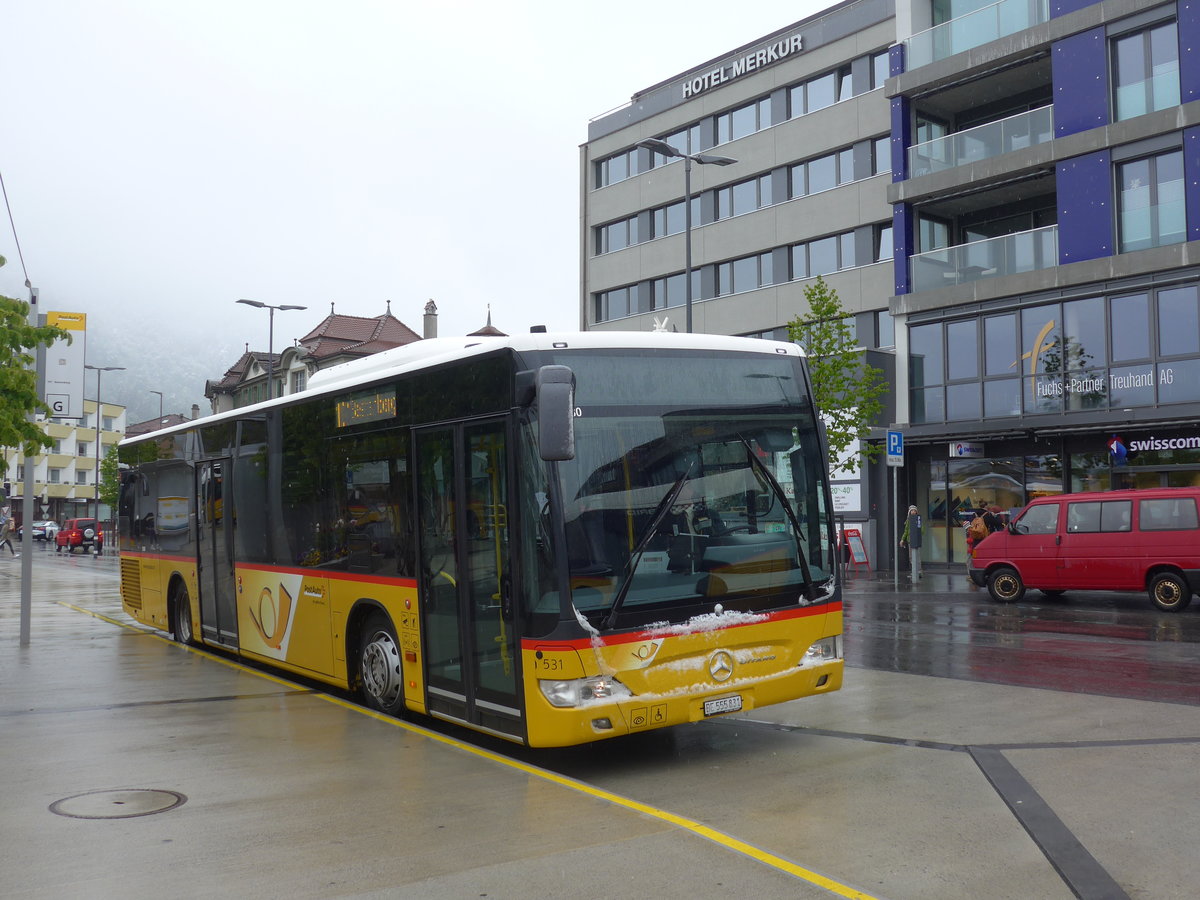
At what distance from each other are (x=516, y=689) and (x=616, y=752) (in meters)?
1.25

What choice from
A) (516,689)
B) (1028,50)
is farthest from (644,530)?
(1028,50)

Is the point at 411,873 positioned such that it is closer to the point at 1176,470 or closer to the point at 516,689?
the point at 516,689

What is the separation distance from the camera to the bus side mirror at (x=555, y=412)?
253 inches

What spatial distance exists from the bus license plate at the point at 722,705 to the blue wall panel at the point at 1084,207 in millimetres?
21727

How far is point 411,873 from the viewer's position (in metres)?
5.01

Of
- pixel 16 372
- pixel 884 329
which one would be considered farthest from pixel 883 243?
pixel 16 372

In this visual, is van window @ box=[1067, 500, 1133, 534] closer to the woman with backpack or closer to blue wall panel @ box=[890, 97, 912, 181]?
the woman with backpack

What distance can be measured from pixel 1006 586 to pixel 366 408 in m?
14.1

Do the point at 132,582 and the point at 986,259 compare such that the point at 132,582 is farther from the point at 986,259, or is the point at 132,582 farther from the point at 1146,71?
the point at 1146,71

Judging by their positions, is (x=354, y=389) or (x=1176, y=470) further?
(x=1176, y=470)

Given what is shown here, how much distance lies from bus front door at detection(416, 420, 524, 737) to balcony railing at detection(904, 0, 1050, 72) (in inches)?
972

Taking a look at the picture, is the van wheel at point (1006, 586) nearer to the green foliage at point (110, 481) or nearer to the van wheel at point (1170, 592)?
the van wheel at point (1170, 592)

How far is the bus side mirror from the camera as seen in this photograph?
6.42 meters

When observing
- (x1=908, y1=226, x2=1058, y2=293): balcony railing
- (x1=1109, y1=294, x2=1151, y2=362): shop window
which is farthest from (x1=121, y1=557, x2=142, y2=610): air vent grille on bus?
(x1=908, y1=226, x2=1058, y2=293): balcony railing
